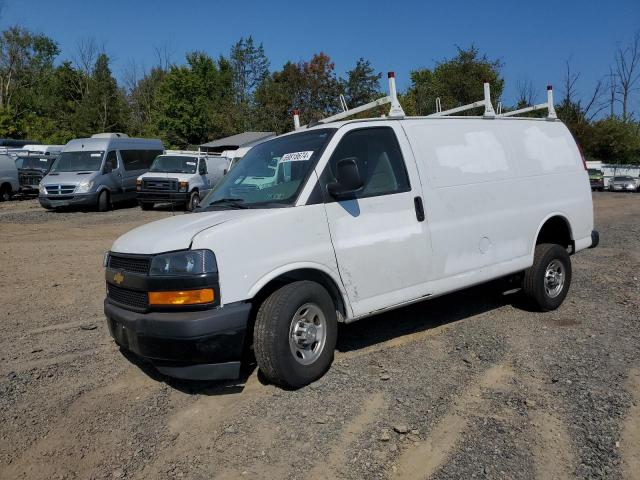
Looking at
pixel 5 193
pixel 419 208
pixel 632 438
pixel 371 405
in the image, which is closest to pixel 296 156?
pixel 419 208

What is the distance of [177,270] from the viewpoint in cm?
382

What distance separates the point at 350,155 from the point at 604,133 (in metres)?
52.7

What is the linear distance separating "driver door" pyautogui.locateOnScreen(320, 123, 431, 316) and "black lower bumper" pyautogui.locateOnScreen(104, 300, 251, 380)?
98 cm

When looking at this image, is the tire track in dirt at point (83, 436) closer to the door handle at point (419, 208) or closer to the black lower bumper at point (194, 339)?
the black lower bumper at point (194, 339)

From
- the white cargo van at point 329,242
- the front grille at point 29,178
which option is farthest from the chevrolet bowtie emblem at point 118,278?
the front grille at point 29,178

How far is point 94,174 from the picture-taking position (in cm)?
1862

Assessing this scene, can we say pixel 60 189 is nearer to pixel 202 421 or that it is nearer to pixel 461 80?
pixel 202 421

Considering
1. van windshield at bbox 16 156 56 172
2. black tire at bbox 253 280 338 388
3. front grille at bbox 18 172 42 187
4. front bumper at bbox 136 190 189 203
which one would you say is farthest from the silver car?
black tire at bbox 253 280 338 388

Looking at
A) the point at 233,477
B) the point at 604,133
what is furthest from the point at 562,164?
the point at 604,133

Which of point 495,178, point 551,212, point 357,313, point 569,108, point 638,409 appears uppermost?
point 569,108

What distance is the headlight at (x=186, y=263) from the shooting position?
3.77 meters

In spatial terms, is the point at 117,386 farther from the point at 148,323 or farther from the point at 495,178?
the point at 495,178

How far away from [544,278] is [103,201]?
16.0 m

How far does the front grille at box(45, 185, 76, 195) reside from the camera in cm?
1820
